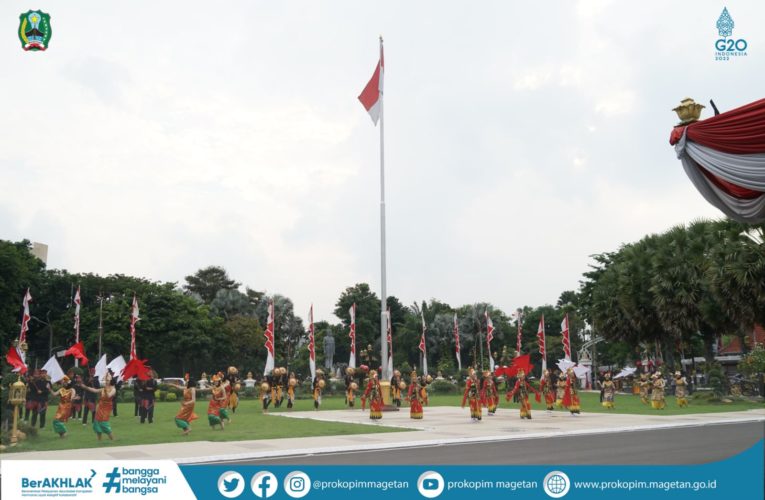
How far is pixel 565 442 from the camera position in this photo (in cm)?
1552

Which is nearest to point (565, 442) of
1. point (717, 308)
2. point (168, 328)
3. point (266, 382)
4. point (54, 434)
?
point (54, 434)

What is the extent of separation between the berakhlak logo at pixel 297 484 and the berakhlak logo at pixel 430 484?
4.56 ft

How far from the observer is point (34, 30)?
1966 centimetres

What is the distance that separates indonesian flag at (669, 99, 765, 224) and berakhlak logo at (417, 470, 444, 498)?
18.1ft

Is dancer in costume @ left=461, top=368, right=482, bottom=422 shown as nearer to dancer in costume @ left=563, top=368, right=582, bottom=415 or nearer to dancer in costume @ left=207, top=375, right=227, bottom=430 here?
dancer in costume @ left=563, top=368, right=582, bottom=415

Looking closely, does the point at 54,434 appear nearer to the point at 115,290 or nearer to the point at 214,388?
the point at 214,388

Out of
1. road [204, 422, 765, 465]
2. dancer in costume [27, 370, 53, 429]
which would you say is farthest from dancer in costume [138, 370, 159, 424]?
road [204, 422, 765, 465]

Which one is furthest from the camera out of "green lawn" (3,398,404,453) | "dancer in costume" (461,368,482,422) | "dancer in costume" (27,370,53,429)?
"dancer in costume" (461,368,482,422)

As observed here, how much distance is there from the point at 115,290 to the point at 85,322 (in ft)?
20.3

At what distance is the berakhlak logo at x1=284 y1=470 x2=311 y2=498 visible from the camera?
7.89m

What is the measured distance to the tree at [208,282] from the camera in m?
87.2

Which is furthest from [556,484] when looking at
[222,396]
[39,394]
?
[39,394]

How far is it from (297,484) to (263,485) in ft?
1.35

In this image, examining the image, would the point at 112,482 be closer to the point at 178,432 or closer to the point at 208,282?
the point at 178,432
